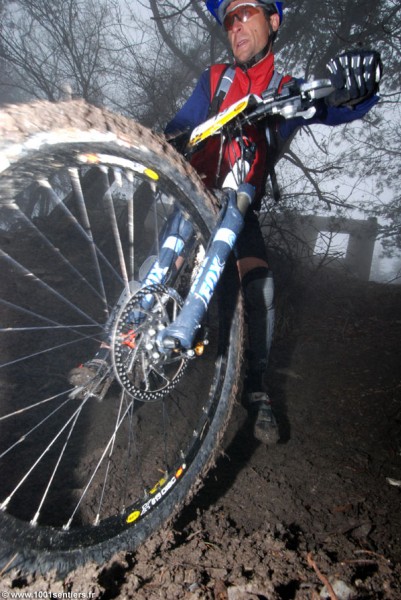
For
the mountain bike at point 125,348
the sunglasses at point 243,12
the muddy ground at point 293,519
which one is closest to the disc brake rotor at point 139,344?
the mountain bike at point 125,348

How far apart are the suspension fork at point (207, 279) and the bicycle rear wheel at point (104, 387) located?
0.10m

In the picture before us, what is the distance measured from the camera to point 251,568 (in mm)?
1305

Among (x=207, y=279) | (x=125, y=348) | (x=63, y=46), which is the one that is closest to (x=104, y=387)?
(x=125, y=348)

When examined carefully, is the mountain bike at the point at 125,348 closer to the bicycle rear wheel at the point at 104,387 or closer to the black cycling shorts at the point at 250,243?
the bicycle rear wheel at the point at 104,387

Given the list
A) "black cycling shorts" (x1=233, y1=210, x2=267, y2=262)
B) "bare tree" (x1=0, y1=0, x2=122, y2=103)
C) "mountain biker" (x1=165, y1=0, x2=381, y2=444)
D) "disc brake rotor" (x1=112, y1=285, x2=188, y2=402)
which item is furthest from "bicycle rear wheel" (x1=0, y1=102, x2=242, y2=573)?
"bare tree" (x1=0, y1=0, x2=122, y2=103)

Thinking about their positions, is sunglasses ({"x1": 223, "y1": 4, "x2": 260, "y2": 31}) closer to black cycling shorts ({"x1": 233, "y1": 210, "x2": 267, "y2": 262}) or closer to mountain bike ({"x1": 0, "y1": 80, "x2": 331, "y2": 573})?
mountain bike ({"x1": 0, "y1": 80, "x2": 331, "y2": 573})

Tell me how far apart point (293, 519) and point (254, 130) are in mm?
2123

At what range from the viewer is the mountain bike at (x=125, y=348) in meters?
1.11

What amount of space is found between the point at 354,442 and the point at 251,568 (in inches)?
58.7

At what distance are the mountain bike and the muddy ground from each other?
0.12m

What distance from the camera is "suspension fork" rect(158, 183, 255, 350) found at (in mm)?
1357

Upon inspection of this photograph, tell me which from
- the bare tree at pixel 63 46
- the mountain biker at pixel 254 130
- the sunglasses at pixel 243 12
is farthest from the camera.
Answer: the bare tree at pixel 63 46

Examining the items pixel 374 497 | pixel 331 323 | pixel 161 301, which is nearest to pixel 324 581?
pixel 374 497

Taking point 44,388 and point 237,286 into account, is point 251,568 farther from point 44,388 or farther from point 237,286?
point 44,388
